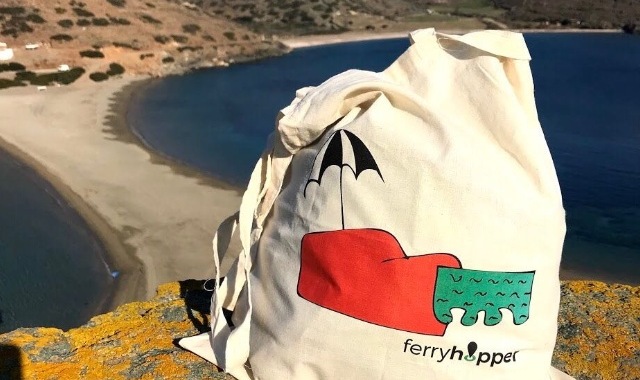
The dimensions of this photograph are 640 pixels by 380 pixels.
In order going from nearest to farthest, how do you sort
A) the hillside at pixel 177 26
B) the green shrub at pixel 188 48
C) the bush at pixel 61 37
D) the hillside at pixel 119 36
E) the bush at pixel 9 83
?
the bush at pixel 9 83 < the hillside at pixel 177 26 < the hillside at pixel 119 36 < the bush at pixel 61 37 < the green shrub at pixel 188 48

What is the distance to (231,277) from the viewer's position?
215cm

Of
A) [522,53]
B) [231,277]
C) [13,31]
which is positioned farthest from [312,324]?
[13,31]

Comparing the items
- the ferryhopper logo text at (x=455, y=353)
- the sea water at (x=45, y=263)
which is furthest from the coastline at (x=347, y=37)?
the ferryhopper logo text at (x=455, y=353)

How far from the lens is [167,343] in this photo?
7.36 feet

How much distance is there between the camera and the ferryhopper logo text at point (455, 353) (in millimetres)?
1755

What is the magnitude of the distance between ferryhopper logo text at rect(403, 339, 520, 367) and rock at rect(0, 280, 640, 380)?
63cm

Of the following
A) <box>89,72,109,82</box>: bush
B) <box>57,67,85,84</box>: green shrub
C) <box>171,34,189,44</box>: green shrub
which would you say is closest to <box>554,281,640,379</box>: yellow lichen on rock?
<box>57,67,85,84</box>: green shrub

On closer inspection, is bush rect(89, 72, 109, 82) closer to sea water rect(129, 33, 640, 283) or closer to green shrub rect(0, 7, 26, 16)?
sea water rect(129, 33, 640, 283)

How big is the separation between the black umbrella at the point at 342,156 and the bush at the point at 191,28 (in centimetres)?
3955

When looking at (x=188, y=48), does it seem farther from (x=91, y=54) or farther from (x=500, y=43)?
(x=500, y=43)

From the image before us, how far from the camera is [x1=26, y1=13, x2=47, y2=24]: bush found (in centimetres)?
3356

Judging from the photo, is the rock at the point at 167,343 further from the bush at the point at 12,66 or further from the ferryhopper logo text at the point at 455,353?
the bush at the point at 12,66

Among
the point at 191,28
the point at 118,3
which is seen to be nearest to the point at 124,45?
the point at 191,28

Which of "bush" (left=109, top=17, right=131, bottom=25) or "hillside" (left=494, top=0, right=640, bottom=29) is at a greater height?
"hillside" (left=494, top=0, right=640, bottom=29)
